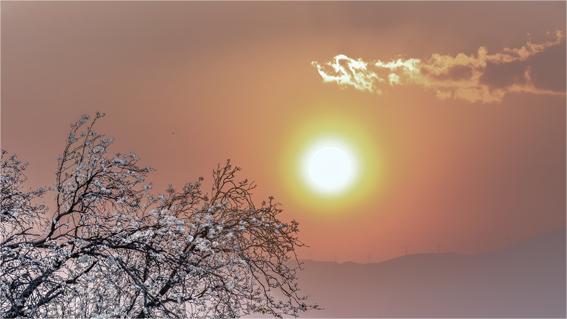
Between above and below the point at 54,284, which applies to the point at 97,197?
above

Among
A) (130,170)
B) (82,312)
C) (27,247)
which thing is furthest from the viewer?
(82,312)

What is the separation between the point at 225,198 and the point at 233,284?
7.94ft

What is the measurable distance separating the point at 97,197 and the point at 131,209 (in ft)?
3.50

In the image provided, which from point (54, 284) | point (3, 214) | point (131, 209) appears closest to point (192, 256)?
point (131, 209)

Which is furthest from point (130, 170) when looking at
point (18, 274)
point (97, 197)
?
point (18, 274)

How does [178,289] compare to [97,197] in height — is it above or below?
below

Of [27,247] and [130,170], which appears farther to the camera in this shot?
[130,170]

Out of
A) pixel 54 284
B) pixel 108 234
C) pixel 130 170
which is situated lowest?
pixel 54 284

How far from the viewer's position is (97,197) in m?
19.6

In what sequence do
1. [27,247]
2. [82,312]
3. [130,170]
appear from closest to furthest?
[27,247]
[130,170]
[82,312]

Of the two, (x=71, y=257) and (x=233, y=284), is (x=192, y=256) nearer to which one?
(x=233, y=284)

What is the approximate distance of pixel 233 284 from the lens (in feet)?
67.3

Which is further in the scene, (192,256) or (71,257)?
(192,256)

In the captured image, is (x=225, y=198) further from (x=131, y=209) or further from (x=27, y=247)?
(x=27, y=247)
